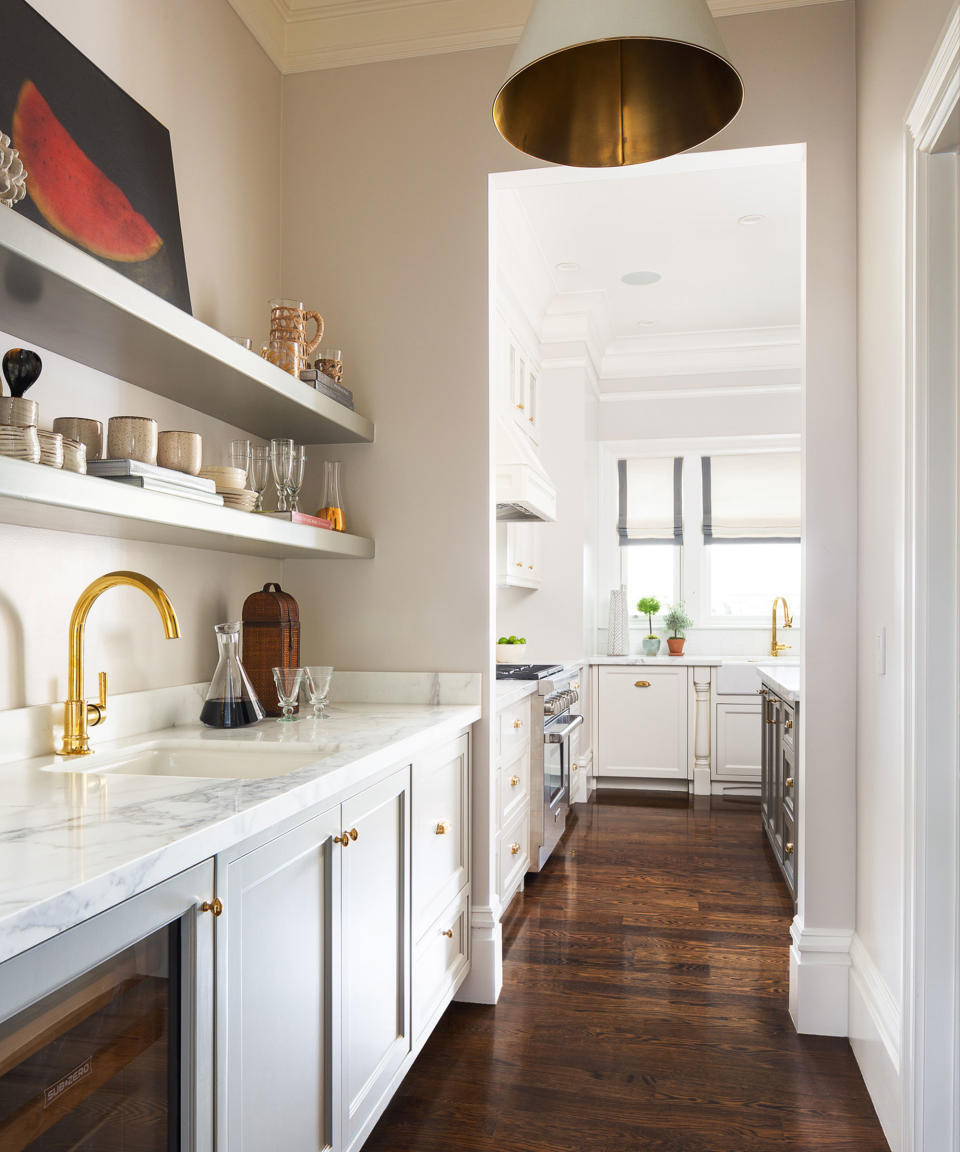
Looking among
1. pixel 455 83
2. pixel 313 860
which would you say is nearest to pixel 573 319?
pixel 455 83

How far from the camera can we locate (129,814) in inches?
49.4

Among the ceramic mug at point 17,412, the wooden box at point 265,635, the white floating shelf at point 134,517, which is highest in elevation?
the ceramic mug at point 17,412

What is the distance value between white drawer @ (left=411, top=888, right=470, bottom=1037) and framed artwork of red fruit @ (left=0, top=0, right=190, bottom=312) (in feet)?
5.54

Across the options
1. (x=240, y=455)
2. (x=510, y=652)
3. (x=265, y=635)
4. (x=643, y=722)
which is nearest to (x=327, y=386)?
(x=240, y=455)

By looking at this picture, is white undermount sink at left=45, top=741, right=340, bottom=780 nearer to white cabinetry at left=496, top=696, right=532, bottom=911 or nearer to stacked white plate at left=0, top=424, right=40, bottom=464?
stacked white plate at left=0, top=424, right=40, bottom=464

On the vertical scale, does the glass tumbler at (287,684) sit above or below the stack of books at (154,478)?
below

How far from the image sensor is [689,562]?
6582 mm

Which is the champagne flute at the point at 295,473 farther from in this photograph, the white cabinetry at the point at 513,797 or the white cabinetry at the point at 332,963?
the white cabinetry at the point at 513,797

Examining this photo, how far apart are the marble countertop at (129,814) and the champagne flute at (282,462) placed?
0.67 m

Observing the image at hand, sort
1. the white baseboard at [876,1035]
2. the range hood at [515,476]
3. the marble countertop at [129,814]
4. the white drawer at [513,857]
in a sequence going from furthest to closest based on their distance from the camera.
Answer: the range hood at [515,476]
the white drawer at [513,857]
the white baseboard at [876,1035]
the marble countertop at [129,814]

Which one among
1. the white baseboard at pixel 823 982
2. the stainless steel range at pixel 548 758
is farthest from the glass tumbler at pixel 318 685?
the stainless steel range at pixel 548 758

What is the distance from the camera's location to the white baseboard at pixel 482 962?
2686 mm

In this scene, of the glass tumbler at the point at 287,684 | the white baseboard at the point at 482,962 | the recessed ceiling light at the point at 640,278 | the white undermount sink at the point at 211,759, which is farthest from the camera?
the recessed ceiling light at the point at 640,278

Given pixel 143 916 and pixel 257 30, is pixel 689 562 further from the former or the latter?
pixel 143 916
